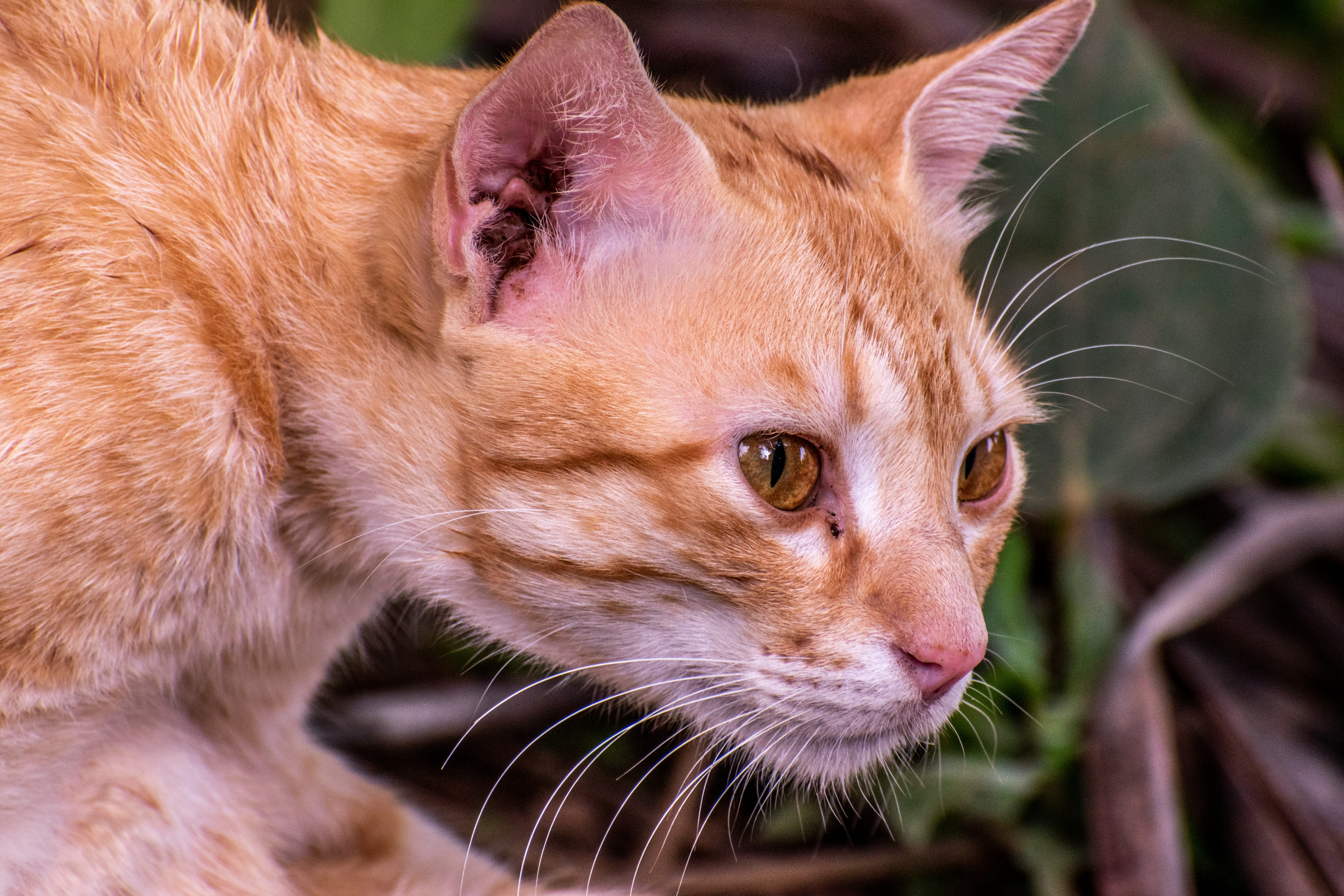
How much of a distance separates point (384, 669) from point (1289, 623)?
1954 millimetres

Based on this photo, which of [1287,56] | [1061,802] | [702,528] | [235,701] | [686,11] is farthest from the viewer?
[1287,56]

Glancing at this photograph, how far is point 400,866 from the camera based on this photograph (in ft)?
5.57

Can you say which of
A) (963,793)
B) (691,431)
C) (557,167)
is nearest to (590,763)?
(963,793)

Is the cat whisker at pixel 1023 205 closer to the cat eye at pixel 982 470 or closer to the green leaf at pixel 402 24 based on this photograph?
the cat eye at pixel 982 470

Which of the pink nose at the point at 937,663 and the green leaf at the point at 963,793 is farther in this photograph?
the green leaf at the point at 963,793

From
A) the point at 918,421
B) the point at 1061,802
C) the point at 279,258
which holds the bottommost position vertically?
the point at 1061,802

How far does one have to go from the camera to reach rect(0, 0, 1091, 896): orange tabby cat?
128cm

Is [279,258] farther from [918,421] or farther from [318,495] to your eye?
[918,421]

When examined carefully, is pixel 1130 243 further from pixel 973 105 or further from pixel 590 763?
pixel 590 763

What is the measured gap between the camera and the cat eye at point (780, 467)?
1.32 meters

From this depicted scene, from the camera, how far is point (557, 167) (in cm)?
133

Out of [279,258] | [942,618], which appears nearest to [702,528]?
[942,618]

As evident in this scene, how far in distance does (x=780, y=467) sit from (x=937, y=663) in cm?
27

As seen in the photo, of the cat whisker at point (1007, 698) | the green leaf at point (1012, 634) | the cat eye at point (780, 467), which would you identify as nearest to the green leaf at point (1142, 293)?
the green leaf at point (1012, 634)
